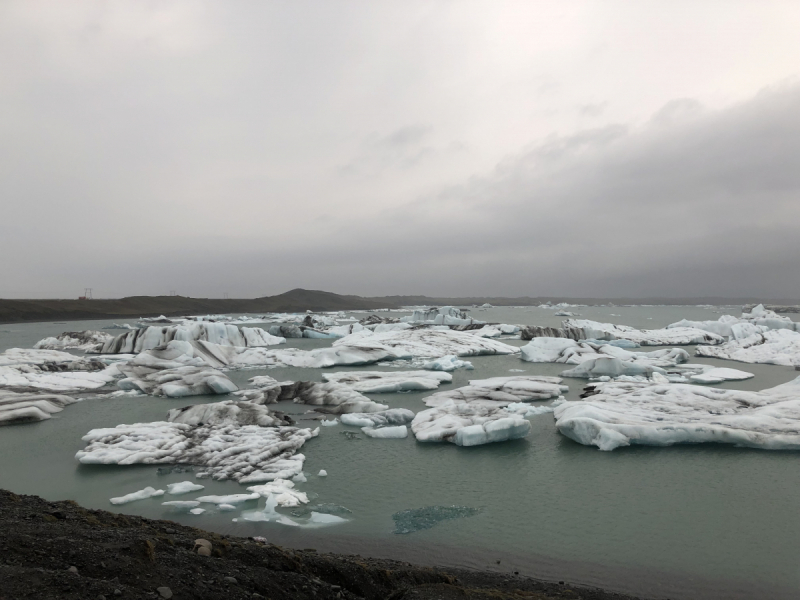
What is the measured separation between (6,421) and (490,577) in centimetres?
1471

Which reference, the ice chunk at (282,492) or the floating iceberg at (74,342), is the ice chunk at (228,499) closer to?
the ice chunk at (282,492)

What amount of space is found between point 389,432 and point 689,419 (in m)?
7.88

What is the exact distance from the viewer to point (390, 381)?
18203 mm

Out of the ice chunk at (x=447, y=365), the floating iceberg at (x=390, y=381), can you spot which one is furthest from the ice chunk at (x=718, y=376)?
the floating iceberg at (x=390, y=381)

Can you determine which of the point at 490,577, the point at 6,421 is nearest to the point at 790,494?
the point at 490,577

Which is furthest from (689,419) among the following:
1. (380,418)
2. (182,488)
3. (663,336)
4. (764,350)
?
(663,336)

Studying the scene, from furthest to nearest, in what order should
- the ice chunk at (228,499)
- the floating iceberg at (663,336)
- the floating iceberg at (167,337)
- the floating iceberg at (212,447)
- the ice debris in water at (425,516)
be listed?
the floating iceberg at (663,336) → the floating iceberg at (167,337) → the floating iceberg at (212,447) → the ice chunk at (228,499) → the ice debris in water at (425,516)

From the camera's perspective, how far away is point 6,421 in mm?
13344

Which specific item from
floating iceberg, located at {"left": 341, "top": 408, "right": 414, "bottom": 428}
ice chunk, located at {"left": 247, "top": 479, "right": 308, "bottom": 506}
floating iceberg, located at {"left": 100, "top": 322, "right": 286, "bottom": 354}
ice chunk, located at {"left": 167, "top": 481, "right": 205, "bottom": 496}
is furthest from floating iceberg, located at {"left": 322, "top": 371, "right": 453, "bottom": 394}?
floating iceberg, located at {"left": 100, "top": 322, "right": 286, "bottom": 354}

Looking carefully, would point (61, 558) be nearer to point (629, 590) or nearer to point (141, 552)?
point (141, 552)

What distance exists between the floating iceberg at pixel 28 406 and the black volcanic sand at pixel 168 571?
10.6m

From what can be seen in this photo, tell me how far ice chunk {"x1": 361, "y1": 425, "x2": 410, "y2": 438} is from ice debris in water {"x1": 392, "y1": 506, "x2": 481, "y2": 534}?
14.1 ft

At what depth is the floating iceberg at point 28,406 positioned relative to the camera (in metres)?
13.6

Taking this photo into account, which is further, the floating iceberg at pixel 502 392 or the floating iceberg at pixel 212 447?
the floating iceberg at pixel 502 392
